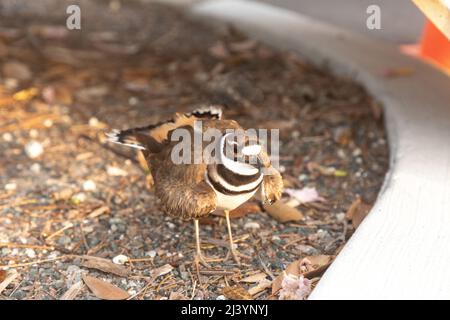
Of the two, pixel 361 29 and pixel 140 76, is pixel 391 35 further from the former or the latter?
pixel 140 76

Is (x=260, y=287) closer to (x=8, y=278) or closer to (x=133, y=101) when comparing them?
(x=8, y=278)

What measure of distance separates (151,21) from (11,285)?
332 centimetres

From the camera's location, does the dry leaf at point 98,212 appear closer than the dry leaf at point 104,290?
No

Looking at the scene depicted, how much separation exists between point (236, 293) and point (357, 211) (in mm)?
848

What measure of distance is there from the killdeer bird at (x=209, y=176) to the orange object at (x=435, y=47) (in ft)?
7.36

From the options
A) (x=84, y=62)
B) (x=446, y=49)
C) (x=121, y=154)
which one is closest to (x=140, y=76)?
(x=84, y=62)

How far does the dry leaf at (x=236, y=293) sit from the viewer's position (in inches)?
106

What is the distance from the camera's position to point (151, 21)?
5.67 metres

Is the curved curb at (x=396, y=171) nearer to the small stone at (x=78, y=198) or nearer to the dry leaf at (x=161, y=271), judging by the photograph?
the dry leaf at (x=161, y=271)

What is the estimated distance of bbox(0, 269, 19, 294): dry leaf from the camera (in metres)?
2.76

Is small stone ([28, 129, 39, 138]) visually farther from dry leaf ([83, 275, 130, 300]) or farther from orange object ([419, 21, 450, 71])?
orange object ([419, 21, 450, 71])

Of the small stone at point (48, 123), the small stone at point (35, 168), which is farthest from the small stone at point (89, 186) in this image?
the small stone at point (48, 123)

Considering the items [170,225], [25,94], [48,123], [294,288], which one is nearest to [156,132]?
[170,225]

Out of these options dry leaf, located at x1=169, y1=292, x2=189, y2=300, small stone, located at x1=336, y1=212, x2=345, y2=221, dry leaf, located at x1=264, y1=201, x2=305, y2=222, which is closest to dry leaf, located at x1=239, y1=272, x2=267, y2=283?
dry leaf, located at x1=169, y1=292, x2=189, y2=300
